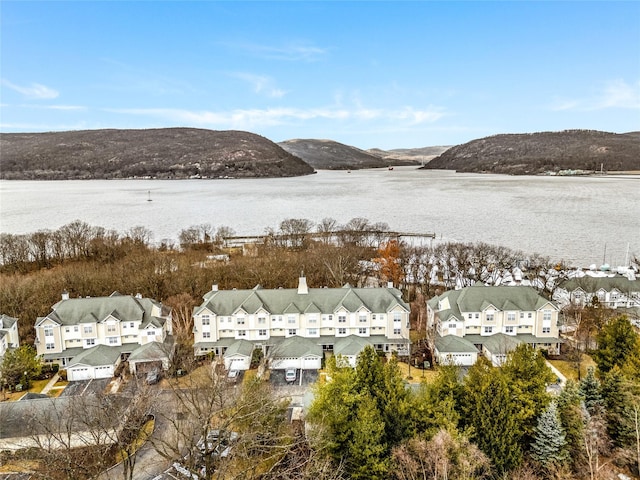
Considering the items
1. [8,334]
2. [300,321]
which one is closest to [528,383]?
[300,321]

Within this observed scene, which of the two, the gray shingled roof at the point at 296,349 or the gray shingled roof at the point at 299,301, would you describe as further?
the gray shingled roof at the point at 299,301

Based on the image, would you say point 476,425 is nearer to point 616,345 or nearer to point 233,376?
point 616,345

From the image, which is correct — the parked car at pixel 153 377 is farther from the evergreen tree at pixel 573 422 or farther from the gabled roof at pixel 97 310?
the evergreen tree at pixel 573 422

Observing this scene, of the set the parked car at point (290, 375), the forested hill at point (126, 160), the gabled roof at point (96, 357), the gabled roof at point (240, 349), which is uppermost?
the forested hill at point (126, 160)

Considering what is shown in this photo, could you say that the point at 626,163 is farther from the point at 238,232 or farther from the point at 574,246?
the point at 238,232

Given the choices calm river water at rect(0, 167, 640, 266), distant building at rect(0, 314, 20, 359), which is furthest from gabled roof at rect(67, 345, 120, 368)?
calm river water at rect(0, 167, 640, 266)

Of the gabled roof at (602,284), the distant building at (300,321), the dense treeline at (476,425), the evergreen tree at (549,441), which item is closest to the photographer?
the dense treeline at (476,425)

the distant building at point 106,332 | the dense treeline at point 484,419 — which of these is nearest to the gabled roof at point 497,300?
the dense treeline at point 484,419
